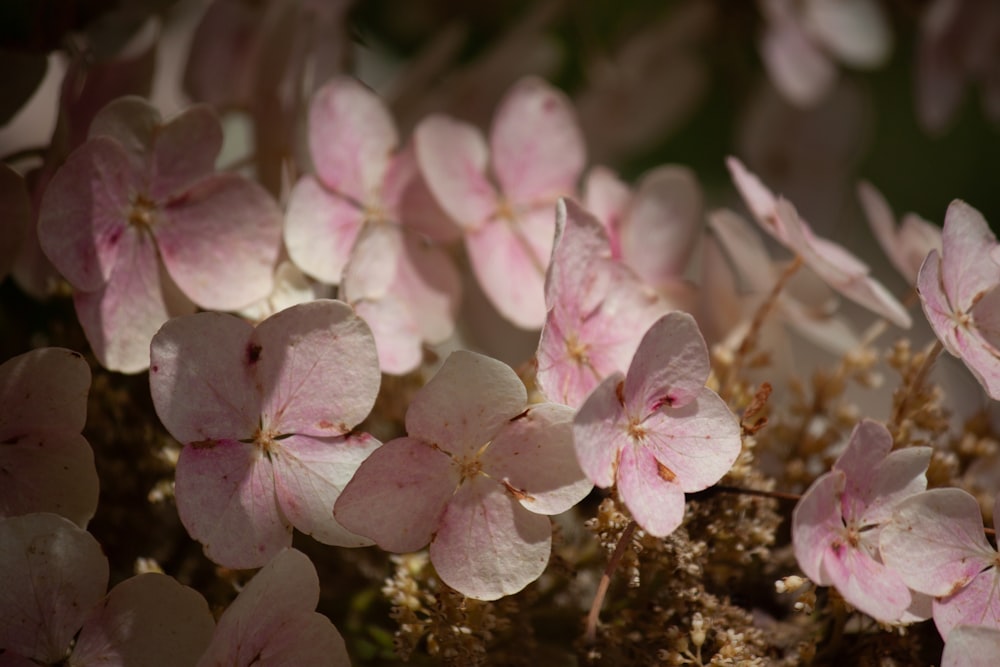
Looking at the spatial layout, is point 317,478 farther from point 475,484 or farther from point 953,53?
point 953,53

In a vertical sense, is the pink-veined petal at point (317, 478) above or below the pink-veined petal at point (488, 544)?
above

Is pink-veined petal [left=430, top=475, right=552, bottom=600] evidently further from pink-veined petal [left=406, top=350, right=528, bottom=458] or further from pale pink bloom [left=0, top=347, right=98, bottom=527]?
pale pink bloom [left=0, top=347, right=98, bottom=527]

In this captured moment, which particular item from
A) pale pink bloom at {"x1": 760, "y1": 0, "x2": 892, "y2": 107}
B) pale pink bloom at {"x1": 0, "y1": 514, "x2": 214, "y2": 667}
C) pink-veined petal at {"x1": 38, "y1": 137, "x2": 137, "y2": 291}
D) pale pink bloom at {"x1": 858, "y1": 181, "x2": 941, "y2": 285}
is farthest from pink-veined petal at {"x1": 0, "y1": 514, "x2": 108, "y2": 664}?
pale pink bloom at {"x1": 760, "y1": 0, "x2": 892, "y2": 107}

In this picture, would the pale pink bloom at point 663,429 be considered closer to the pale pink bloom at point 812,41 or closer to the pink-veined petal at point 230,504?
the pink-veined petal at point 230,504

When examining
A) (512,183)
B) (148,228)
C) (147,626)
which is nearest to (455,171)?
(512,183)

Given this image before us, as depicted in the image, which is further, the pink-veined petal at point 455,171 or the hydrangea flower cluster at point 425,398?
the pink-veined petal at point 455,171

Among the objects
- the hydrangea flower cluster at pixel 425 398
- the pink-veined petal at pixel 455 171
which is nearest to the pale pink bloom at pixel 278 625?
the hydrangea flower cluster at pixel 425 398
